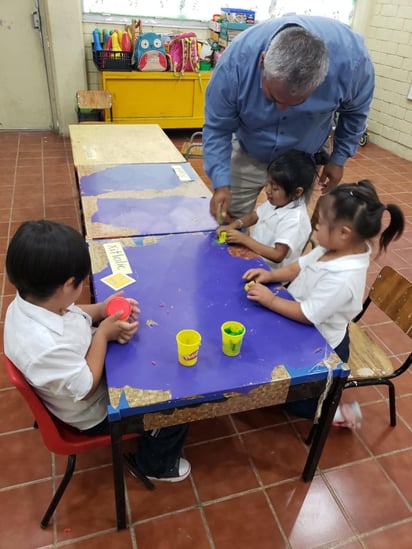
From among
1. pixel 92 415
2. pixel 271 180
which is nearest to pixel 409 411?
pixel 271 180

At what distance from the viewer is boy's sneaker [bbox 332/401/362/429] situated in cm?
194

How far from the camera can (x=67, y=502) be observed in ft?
5.35

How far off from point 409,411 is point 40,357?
1.85 meters

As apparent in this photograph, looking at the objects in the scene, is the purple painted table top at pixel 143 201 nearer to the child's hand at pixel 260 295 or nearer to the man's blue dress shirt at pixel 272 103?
the man's blue dress shirt at pixel 272 103

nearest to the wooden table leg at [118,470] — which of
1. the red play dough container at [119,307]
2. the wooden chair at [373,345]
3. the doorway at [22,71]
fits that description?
the red play dough container at [119,307]

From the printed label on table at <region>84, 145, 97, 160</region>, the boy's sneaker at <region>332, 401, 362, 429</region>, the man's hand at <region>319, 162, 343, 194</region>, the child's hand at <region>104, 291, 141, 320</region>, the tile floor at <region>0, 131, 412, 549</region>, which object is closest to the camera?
the child's hand at <region>104, 291, 141, 320</region>

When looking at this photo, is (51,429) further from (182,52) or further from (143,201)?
(182,52)

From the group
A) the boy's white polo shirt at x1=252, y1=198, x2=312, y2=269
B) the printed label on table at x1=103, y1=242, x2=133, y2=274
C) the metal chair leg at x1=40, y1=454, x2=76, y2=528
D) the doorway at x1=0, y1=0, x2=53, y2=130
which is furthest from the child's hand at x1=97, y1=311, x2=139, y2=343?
the doorway at x1=0, y1=0, x2=53, y2=130

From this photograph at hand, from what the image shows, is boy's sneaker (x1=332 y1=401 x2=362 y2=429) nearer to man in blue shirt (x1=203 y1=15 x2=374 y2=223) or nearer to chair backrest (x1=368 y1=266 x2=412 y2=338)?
chair backrest (x1=368 y1=266 x2=412 y2=338)

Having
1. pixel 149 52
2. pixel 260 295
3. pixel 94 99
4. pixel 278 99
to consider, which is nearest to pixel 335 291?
pixel 260 295

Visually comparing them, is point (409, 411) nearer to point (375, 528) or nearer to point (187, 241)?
point (375, 528)

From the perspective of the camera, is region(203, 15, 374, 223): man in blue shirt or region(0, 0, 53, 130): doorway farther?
region(0, 0, 53, 130): doorway

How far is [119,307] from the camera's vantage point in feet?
4.58

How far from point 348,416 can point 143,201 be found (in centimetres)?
152
